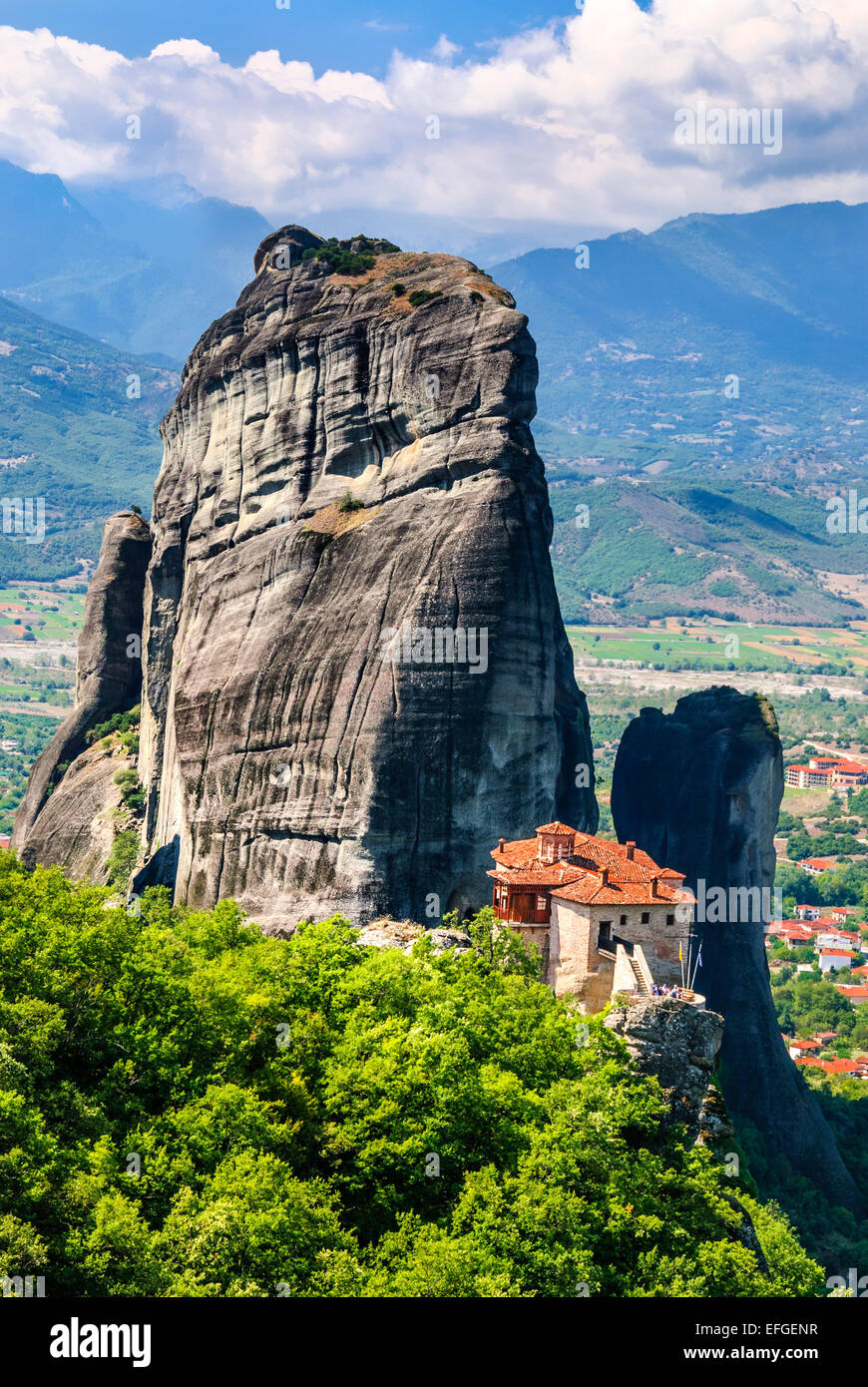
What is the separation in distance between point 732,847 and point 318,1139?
198ft

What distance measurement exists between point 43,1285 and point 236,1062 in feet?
35.0

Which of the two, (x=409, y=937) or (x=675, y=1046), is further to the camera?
(x=409, y=937)

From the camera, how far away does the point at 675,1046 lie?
40188 millimetres

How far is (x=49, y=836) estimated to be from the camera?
103 m

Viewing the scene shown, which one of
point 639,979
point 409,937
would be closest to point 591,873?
point 639,979

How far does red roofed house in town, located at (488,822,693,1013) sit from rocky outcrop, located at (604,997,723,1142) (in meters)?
5.05

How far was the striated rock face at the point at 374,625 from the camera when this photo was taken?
6938 centimetres

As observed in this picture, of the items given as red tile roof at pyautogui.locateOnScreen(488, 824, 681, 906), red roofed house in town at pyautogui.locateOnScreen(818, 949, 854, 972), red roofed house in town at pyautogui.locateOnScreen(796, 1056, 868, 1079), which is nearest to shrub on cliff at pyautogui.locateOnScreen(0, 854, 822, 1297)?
red tile roof at pyautogui.locateOnScreen(488, 824, 681, 906)

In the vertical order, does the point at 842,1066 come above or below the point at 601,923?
below

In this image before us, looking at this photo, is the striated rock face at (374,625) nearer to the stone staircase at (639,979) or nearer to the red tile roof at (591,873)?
the red tile roof at (591,873)

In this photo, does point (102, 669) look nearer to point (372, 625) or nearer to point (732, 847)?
point (372, 625)

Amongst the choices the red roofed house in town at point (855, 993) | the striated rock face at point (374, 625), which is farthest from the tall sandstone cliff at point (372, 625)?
the red roofed house in town at point (855, 993)

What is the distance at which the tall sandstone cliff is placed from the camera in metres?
69.4
